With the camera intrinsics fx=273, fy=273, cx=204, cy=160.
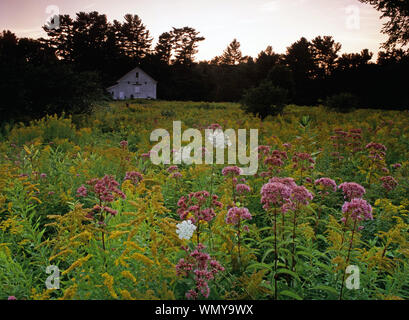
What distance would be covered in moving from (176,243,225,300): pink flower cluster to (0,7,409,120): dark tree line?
11160 mm

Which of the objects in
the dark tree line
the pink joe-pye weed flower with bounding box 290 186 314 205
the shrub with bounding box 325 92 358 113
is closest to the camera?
the pink joe-pye weed flower with bounding box 290 186 314 205

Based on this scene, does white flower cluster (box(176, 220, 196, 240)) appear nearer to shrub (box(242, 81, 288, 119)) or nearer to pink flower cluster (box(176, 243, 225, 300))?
pink flower cluster (box(176, 243, 225, 300))

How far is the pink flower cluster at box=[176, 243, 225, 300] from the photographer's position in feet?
5.77

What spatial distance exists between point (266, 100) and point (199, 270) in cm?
1236

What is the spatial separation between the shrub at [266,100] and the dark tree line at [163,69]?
162 centimetres

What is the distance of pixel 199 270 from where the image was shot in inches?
71.0

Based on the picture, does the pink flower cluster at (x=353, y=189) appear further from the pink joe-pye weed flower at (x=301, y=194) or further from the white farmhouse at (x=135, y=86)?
the white farmhouse at (x=135, y=86)

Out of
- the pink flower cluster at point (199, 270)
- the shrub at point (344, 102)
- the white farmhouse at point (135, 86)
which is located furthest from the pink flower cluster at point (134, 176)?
the white farmhouse at point (135, 86)

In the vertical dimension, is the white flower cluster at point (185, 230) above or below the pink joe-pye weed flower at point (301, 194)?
below

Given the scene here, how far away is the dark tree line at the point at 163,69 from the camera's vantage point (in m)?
11.7

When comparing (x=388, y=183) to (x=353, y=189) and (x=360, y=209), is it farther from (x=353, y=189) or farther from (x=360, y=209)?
(x=360, y=209)

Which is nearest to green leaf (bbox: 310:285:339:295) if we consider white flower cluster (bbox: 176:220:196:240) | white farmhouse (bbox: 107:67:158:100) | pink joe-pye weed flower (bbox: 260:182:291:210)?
→ pink joe-pye weed flower (bbox: 260:182:291:210)

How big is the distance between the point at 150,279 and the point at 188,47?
203 ft

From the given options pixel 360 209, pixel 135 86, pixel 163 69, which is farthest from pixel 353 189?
pixel 163 69
